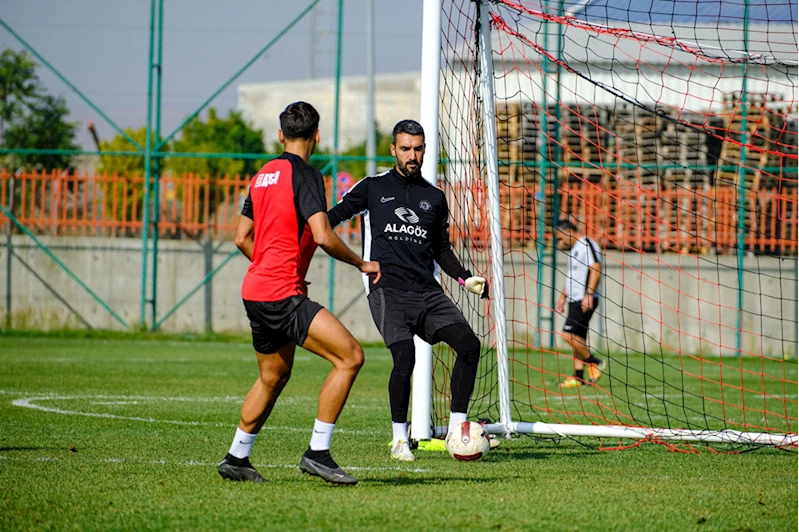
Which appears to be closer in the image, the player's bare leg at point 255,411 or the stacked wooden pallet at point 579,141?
the player's bare leg at point 255,411

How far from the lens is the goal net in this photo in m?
8.86

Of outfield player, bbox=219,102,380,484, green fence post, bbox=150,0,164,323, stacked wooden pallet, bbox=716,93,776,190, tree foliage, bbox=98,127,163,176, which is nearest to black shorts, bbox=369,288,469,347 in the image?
outfield player, bbox=219,102,380,484

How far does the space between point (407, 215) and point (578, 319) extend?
251 inches

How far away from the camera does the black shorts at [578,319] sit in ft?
41.6

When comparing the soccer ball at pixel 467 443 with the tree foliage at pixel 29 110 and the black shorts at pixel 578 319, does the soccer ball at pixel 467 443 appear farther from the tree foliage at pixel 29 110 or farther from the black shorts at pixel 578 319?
the tree foliage at pixel 29 110

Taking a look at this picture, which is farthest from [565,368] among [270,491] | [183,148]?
[183,148]

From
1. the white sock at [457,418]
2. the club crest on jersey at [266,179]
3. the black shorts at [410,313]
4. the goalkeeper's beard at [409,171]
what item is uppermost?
the goalkeeper's beard at [409,171]

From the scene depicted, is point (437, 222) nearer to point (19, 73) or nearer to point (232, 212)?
point (232, 212)

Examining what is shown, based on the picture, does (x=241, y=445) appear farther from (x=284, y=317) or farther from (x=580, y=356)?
(x=580, y=356)

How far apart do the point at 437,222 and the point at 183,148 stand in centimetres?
2744

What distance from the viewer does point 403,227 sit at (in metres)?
7.12

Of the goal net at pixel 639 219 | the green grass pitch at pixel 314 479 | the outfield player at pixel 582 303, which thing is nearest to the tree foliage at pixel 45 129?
the goal net at pixel 639 219

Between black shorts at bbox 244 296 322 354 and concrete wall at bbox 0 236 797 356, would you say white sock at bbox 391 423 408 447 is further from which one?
concrete wall at bbox 0 236 797 356

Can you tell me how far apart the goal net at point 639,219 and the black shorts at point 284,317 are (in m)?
2.70
